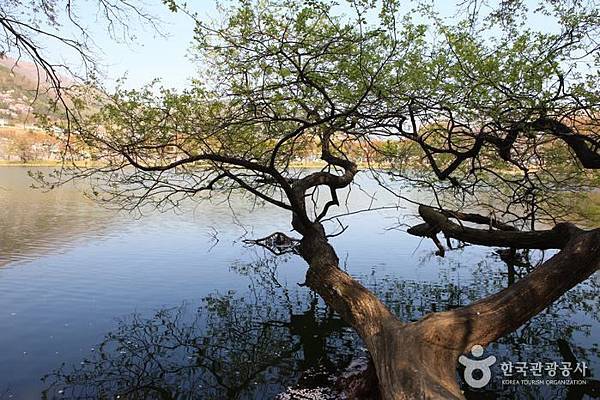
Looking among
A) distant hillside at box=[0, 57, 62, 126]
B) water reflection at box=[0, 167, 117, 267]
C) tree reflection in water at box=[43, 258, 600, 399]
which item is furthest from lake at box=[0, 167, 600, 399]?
distant hillside at box=[0, 57, 62, 126]

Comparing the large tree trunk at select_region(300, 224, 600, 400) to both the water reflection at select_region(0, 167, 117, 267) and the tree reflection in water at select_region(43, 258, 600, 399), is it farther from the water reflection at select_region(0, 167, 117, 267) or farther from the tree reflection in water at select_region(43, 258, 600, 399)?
the water reflection at select_region(0, 167, 117, 267)

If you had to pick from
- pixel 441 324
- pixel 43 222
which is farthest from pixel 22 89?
pixel 43 222

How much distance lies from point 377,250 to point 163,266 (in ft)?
20.1

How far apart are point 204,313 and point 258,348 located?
1.77 metres

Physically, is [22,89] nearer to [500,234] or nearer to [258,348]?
[258,348]

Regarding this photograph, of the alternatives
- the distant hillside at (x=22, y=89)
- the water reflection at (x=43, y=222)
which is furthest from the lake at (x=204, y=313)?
the distant hillside at (x=22, y=89)

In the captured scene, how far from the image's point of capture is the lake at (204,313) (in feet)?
17.0

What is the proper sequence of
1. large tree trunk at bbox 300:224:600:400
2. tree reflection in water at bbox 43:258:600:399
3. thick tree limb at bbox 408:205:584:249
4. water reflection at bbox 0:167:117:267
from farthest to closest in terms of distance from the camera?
water reflection at bbox 0:167:117:267
thick tree limb at bbox 408:205:584:249
tree reflection in water at bbox 43:258:600:399
large tree trunk at bbox 300:224:600:400

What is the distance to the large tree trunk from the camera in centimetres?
296

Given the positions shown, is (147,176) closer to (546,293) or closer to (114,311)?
(114,311)

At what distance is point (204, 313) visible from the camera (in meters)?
7.65
